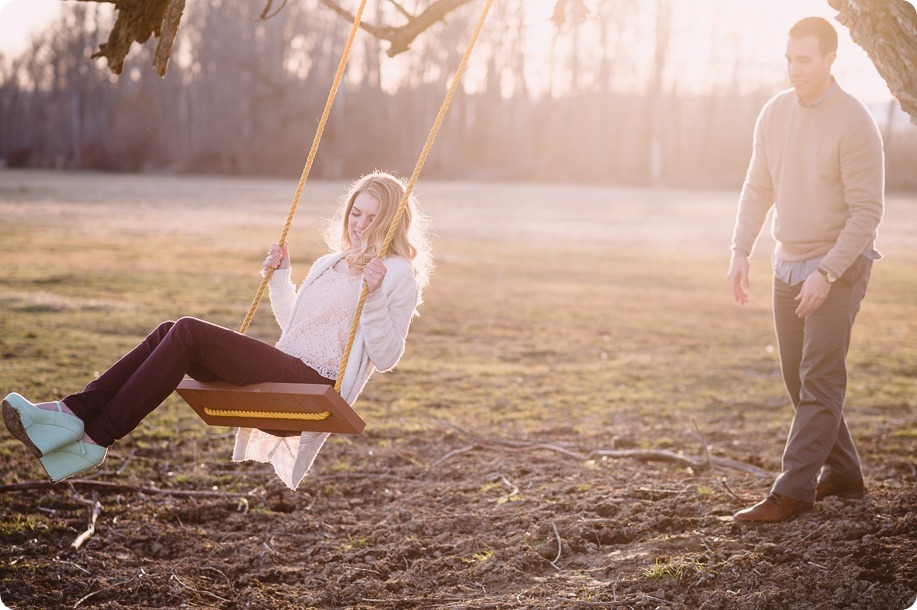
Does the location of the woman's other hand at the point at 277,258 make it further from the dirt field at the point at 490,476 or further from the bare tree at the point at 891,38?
the bare tree at the point at 891,38

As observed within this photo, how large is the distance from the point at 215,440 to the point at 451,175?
114 ft

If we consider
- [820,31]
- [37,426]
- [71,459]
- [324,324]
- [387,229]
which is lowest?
[71,459]

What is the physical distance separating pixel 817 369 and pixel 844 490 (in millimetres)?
748

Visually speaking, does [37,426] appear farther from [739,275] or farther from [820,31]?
[820,31]

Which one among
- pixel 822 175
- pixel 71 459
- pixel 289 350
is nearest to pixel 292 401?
pixel 289 350

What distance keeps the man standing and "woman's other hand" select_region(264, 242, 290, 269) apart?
194cm

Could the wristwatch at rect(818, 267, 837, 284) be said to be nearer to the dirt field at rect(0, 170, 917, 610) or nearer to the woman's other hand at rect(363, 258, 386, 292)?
the dirt field at rect(0, 170, 917, 610)

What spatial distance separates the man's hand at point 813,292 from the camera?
3.66 meters

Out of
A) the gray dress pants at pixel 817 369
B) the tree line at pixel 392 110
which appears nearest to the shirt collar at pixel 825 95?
the gray dress pants at pixel 817 369

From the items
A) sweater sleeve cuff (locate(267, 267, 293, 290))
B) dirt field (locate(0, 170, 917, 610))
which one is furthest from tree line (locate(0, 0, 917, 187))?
sweater sleeve cuff (locate(267, 267, 293, 290))

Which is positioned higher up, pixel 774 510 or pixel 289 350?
pixel 289 350

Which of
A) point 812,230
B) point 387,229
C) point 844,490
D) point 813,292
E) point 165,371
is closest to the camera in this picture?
point 165,371

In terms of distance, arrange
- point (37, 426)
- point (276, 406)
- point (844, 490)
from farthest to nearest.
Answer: point (844, 490) → point (276, 406) → point (37, 426)

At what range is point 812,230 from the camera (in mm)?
3799
